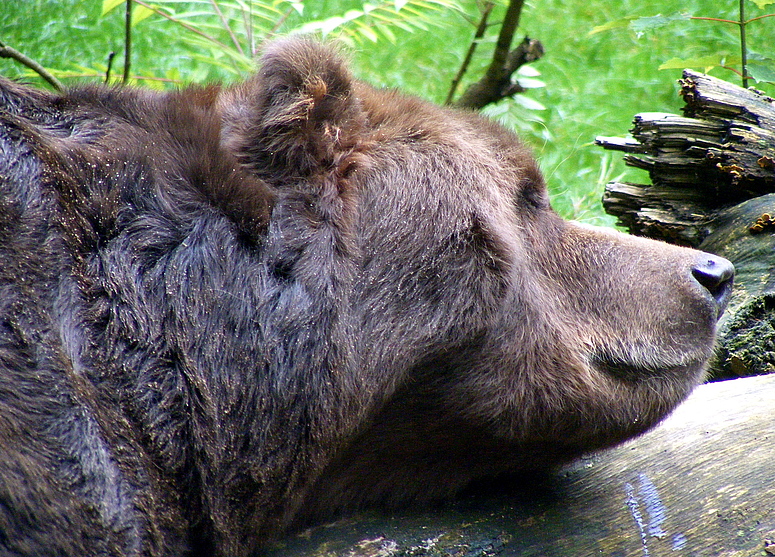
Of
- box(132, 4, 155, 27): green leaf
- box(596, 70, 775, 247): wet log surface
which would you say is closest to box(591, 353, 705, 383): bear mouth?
box(596, 70, 775, 247): wet log surface

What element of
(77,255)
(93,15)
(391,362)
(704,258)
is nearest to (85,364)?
(77,255)

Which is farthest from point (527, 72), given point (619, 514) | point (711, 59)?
point (619, 514)

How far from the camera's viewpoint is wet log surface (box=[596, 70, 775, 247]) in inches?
135

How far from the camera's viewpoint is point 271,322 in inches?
76.8

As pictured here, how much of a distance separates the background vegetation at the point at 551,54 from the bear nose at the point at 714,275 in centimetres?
205

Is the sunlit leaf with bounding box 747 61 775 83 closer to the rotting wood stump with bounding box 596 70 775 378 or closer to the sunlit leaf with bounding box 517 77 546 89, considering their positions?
the rotting wood stump with bounding box 596 70 775 378

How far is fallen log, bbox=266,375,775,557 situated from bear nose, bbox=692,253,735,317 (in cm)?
38

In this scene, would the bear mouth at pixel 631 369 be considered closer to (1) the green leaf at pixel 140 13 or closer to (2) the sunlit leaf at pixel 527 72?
(1) the green leaf at pixel 140 13

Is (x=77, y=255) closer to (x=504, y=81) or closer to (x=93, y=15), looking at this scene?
(x=504, y=81)

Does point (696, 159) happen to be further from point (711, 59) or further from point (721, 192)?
point (711, 59)

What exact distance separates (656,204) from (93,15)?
13.2 feet

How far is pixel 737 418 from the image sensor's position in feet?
8.13

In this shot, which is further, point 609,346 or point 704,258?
point 704,258

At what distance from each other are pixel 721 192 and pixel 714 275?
1.25 metres
